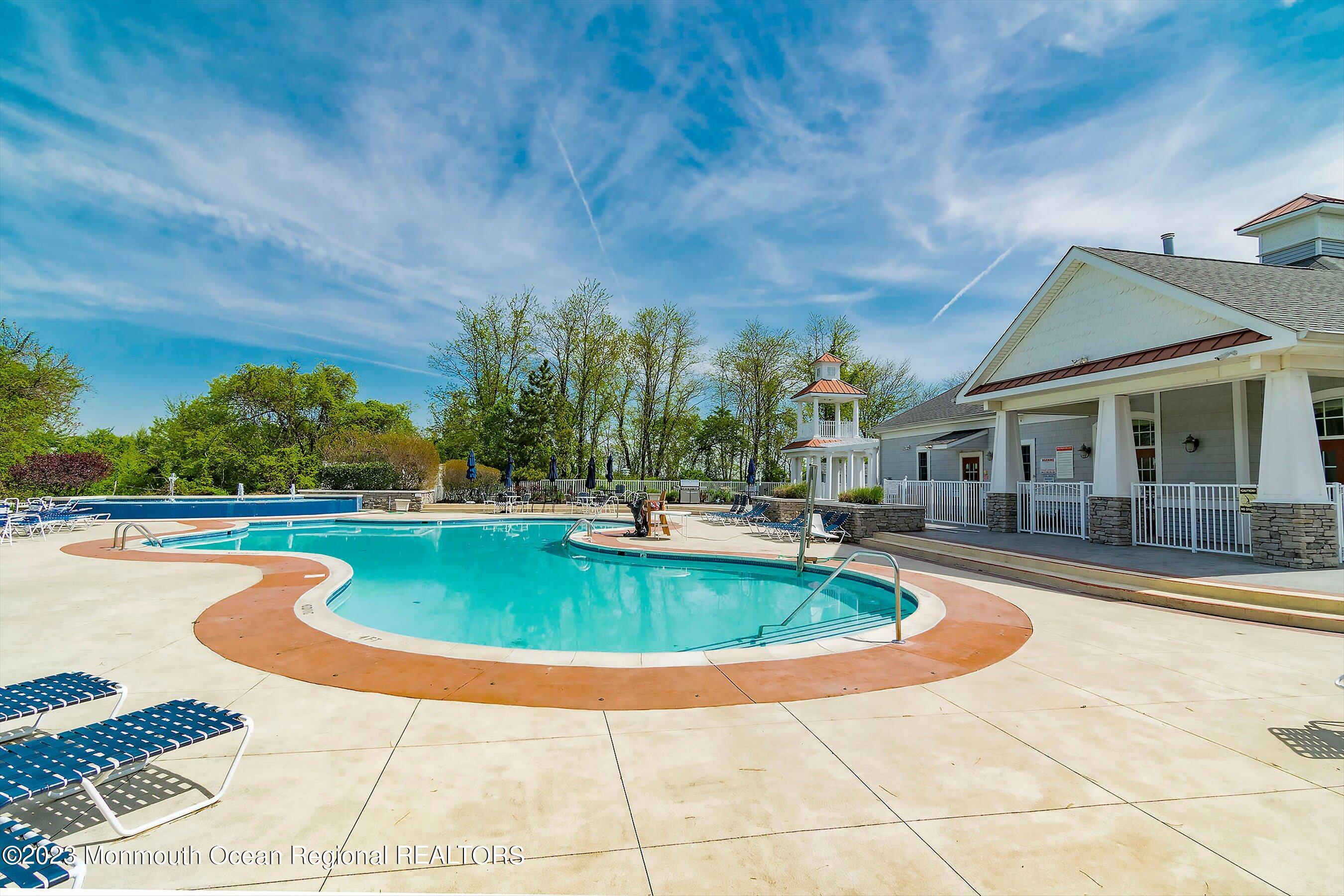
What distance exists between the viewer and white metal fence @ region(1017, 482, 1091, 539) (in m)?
11.9

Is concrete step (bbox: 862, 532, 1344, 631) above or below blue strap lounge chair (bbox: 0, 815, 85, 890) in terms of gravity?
below

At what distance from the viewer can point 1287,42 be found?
9.57 metres

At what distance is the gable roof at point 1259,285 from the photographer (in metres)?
→ 8.15

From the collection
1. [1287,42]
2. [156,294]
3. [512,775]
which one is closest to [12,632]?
[512,775]

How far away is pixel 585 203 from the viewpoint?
26.0m

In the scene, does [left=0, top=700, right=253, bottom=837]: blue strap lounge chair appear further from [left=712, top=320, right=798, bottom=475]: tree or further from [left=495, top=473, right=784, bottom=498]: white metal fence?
[left=712, top=320, right=798, bottom=475]: tree

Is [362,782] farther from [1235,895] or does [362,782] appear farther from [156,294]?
[156,294]

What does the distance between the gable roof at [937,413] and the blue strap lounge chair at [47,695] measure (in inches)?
735

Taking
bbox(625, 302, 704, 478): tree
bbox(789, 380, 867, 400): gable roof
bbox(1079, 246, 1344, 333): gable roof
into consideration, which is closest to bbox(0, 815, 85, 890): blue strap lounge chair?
bbox(1079, 246, 1344, 333): gable roof

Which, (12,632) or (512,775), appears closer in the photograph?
(512,775)

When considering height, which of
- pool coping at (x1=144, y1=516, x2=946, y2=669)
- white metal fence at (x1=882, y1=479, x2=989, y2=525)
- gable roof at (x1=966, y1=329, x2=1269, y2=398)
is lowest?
pool coping at (x1=144, y1=516, x2=946, y2=669)

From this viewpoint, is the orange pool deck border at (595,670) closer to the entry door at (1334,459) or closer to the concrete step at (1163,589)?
the concrete step at (1163,589)

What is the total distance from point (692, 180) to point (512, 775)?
61.3ft

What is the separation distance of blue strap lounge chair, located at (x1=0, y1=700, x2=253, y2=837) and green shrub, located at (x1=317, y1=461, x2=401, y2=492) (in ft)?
77.3
